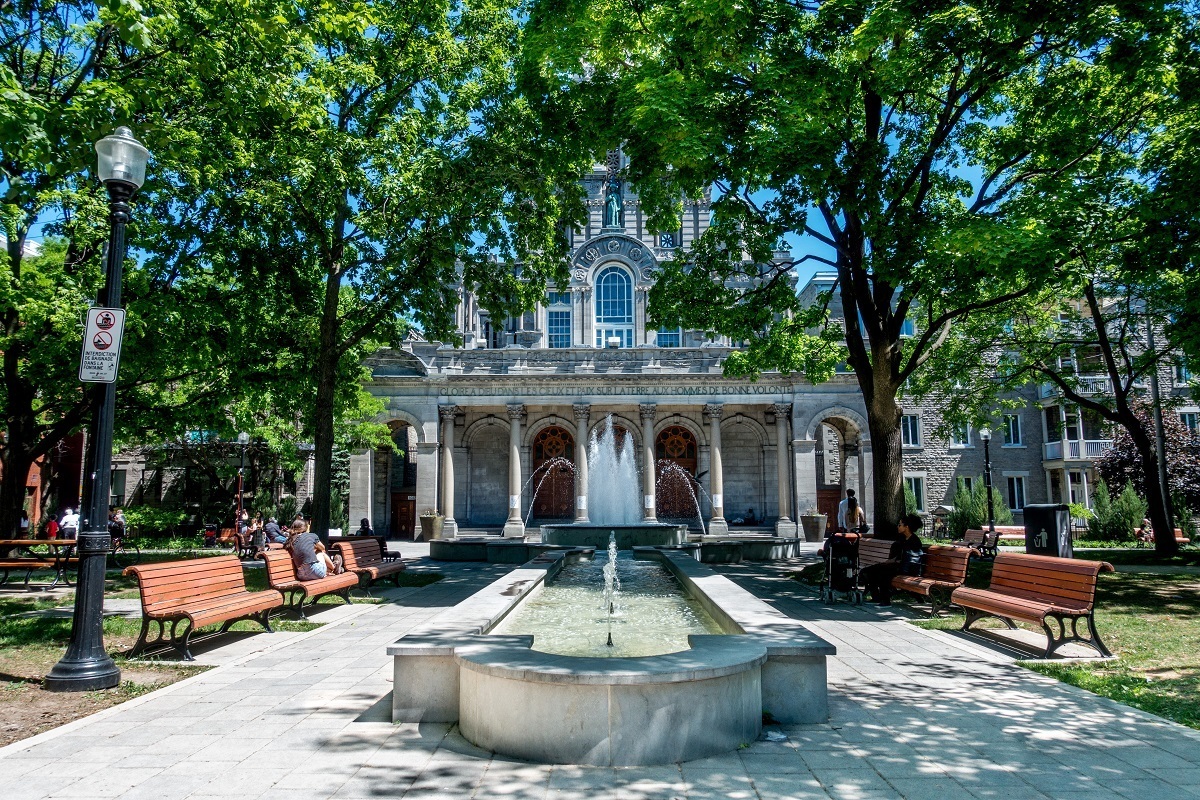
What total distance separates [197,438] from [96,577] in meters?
29.0

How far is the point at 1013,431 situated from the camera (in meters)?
37.4

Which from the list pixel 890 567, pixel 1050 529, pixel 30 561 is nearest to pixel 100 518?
pixel 30 561

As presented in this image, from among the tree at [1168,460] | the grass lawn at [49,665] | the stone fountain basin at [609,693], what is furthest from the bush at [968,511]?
the stone fountain basin at [609,693]

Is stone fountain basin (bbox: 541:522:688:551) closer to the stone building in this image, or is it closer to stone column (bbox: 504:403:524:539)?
the stone building

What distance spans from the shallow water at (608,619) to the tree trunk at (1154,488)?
53.8 ft

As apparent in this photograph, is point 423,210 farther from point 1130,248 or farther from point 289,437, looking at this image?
point 289,437

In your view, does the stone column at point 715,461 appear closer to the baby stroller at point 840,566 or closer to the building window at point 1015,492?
the building window at point 1015,492

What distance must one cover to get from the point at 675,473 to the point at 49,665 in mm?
27467

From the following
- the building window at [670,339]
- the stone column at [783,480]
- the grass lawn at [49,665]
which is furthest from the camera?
the building window at [670,339]

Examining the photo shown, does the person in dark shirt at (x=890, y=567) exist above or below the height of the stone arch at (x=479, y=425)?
below

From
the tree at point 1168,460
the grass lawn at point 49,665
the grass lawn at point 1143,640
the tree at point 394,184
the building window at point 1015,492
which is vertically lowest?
the grass lawn at point 1143,640

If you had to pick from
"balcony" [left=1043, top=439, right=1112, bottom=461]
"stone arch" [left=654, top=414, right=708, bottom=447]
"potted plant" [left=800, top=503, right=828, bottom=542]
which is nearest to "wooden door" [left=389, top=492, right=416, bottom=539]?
"stone arch" [left=654, top=414, right=708, bottom=447]

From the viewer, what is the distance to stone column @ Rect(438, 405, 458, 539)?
3020cm

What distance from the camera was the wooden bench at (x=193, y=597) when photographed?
795 centimetres
